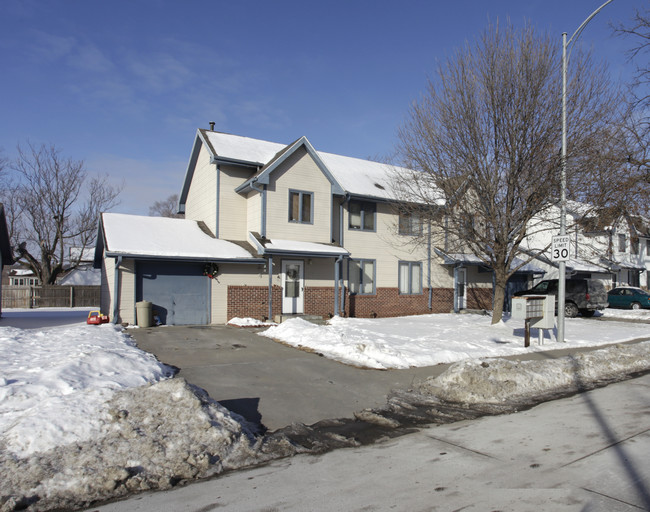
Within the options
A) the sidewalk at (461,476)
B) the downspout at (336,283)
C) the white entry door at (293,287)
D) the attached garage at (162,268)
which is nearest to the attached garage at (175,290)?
the attached garage at (162,268)

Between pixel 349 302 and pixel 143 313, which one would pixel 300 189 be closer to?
pixel 349 302

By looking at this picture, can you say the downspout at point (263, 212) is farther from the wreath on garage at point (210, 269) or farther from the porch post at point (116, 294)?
the porch post at point (116, 294)

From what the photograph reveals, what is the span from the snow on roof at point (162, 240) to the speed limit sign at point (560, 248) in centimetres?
1016

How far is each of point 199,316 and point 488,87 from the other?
12773 millimetres

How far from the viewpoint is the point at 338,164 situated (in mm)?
24078

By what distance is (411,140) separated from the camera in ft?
59.4

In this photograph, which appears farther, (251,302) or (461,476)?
(251,302)

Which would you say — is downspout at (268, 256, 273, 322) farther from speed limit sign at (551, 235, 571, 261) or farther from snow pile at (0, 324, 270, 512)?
snow pile at (0, 324, 270, 512)

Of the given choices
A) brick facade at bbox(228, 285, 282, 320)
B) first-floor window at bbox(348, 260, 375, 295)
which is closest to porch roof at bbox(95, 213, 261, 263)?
brick facade at bbox(228, 285, 282, 320)

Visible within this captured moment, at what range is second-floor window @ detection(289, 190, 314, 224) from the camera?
65.4 ft

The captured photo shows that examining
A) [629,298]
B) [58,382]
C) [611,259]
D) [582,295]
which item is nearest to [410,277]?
[582,295]

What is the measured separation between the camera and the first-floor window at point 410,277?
76.7ft

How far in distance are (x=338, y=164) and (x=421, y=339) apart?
12.2m

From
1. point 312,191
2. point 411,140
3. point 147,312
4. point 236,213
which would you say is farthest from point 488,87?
Result: point 147,312
